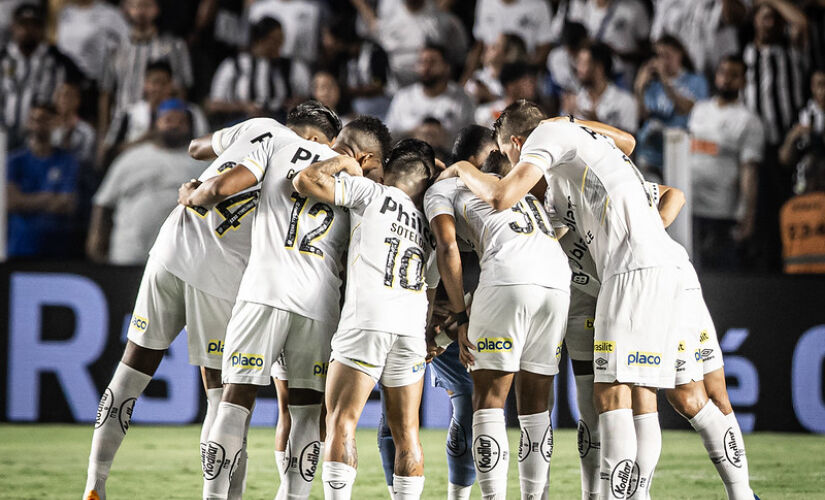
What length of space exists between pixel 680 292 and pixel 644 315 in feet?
0.83

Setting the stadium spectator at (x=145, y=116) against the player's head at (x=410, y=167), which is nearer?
the player's head at (x=410, y=167)

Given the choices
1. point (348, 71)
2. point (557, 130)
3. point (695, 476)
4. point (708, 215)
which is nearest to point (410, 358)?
point (557, 130)

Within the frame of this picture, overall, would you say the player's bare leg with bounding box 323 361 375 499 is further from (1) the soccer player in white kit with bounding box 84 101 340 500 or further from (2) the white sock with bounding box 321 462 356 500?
(1) the soccer player in white kit with bounding box 84 101 340 500

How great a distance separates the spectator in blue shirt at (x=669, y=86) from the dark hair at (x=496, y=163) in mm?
4956

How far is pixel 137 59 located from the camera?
10461 mm

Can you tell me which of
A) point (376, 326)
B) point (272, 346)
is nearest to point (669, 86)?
point (376, 326)

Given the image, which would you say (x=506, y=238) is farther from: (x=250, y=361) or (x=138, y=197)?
(x=138, y=197)

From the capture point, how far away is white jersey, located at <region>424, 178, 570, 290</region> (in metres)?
4.93

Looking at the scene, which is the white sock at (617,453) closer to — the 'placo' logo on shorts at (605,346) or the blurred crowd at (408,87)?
the 'placo' logo on shorts at (605,346)

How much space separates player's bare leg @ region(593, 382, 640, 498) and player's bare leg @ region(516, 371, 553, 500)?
43 centimetres

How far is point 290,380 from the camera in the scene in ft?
16.0

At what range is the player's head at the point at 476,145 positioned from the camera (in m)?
5.43

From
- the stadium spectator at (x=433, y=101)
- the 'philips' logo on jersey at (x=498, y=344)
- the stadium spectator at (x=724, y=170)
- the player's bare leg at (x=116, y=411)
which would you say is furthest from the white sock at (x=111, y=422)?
the stadium spectator at (x=433, y=101)

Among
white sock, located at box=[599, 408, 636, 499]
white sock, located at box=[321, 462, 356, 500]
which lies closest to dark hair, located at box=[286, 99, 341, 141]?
white sock, located at box=[321, 462, 356, 500]
